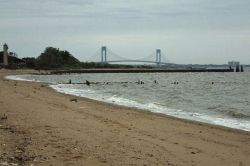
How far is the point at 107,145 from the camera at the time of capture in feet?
32.0

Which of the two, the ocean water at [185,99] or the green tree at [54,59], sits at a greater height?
the green tree at [54,59]

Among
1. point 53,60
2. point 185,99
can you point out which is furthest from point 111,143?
point 53,60

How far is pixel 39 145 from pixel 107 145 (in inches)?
60.2

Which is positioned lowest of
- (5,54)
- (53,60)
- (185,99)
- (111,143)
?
(185,99)

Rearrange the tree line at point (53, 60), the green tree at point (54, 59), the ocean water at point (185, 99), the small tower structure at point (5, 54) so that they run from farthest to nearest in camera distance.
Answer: the green tree at point (54, 59) → the tree line at point (53, 60) → the small tower structure at point (5, 54) → the ocean water at point (185, 99)

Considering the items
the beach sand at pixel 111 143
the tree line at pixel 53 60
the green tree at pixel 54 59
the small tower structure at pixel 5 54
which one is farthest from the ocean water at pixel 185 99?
the green tree at pixel 54 59

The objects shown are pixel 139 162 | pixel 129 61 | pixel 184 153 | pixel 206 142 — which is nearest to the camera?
pixel 139 162

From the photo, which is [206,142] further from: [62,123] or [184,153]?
[62,123]

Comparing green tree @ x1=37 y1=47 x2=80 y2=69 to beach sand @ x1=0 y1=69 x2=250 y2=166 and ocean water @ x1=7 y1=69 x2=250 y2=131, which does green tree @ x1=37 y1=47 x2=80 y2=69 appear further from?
beach sand @ x1=0 y1=69 x2=250 y2=166

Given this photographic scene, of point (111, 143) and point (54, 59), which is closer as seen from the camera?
point (111, 143)

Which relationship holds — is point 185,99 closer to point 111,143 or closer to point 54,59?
point 111,143

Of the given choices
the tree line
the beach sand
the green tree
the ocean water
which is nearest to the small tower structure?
the tree line

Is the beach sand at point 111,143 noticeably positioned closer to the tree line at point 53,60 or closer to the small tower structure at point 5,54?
the small tower structure at point 5,54

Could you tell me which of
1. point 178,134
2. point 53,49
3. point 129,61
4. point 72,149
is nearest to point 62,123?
point 178,134
